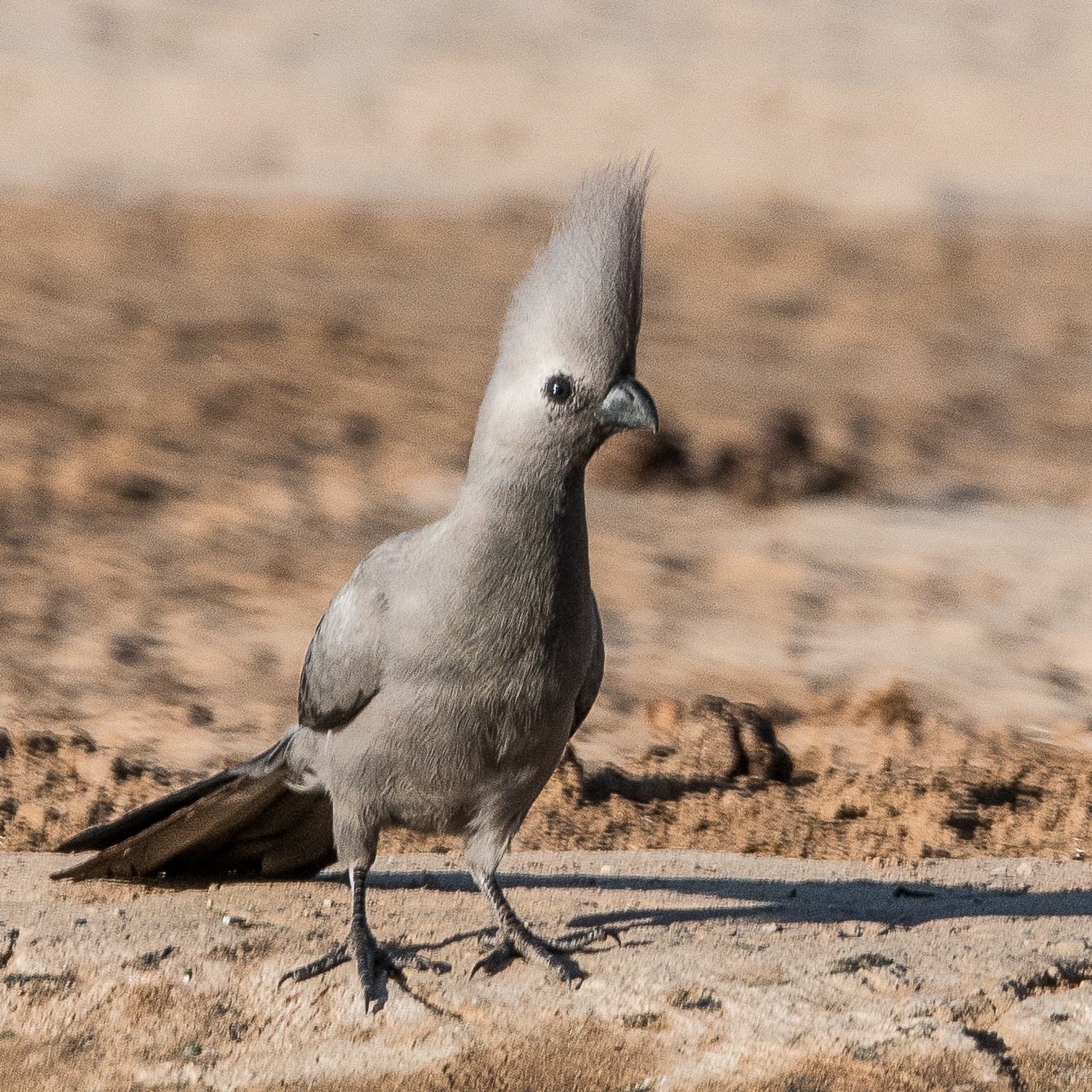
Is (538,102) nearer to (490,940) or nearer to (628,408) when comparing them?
(490,940)

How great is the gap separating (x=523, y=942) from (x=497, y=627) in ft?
3.32

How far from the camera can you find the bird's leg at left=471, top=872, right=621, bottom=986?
440cm

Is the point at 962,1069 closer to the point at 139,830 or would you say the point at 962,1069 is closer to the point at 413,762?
the point at 413,762

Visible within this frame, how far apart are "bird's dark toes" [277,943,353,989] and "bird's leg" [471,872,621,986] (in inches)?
14.7

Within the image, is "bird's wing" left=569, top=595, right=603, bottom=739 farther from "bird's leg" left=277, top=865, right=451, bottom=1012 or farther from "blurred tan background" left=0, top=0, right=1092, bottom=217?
"blurred tan background" left=0, top=0, right=1092, bottom=217

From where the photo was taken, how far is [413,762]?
4273 millimetres

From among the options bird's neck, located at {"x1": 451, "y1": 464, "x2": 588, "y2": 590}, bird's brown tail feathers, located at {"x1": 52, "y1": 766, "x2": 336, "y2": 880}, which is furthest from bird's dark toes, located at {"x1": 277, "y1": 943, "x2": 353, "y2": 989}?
bird's neck, located at {"x1": 451, "y1": 464, "x2": 588, "y2": 590}

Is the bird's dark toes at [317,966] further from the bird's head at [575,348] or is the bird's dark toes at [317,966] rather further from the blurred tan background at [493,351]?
the blurred tan background at [493,351]

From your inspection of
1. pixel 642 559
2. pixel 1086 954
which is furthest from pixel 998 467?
pixel 1086 954

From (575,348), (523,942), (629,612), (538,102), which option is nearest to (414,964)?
(523,942)

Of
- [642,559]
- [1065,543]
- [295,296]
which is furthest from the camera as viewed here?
[295,296]

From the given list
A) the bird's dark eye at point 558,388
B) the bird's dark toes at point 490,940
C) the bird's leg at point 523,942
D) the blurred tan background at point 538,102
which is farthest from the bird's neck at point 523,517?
the blurred tan background at point 538,102

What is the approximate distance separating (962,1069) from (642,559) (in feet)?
20.7

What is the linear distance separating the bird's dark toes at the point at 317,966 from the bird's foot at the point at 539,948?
1.23 ft
